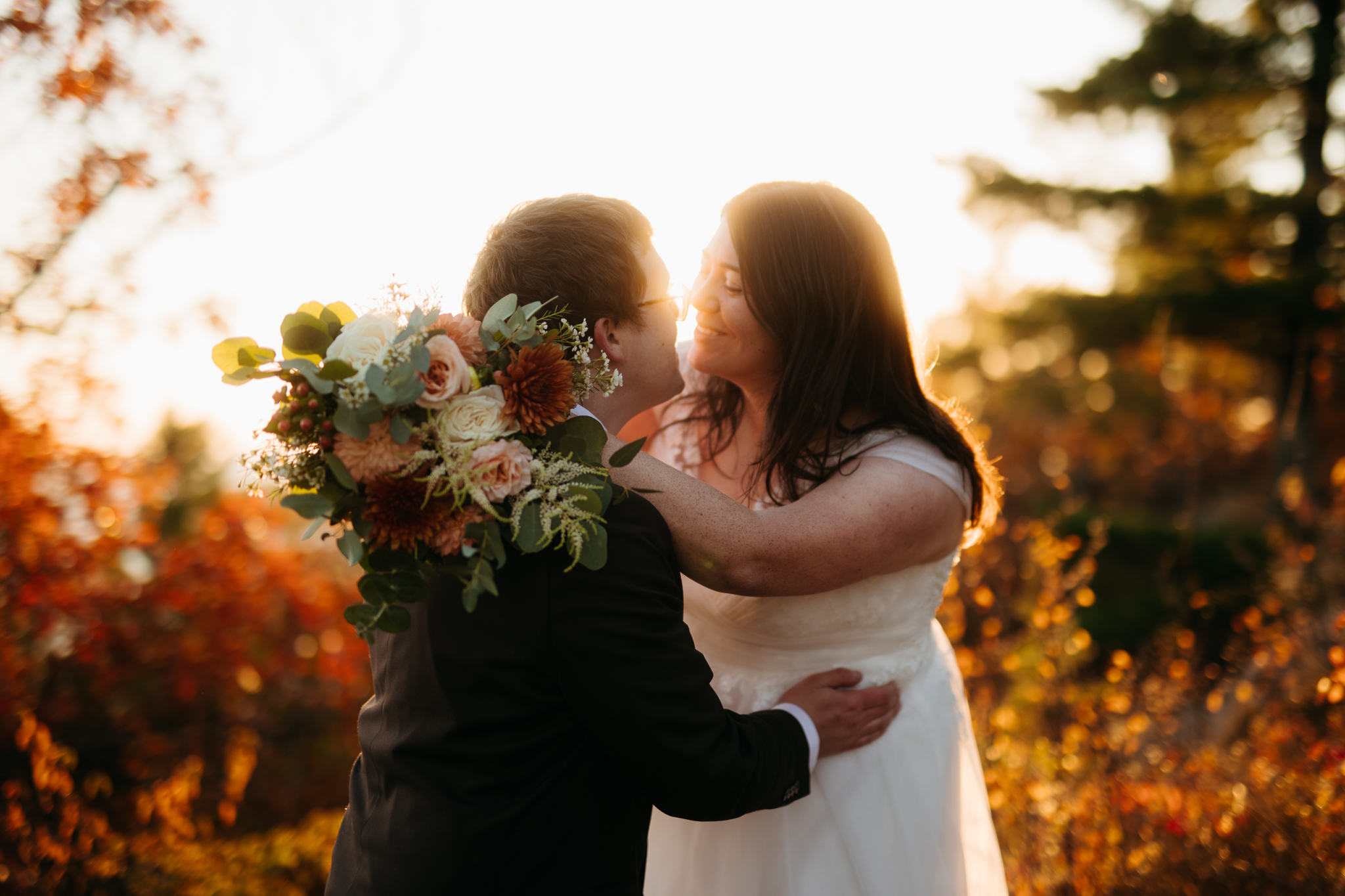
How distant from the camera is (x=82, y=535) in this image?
4.70m

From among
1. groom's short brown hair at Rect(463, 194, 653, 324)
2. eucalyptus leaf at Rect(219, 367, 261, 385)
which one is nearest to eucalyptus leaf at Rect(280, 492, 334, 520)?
eucalyptus leaf at Rect(219, 367, 261, 385)

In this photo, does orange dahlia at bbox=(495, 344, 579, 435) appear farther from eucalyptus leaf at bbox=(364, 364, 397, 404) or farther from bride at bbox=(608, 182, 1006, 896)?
bride at bbox=(608, 182, 1006, 896)

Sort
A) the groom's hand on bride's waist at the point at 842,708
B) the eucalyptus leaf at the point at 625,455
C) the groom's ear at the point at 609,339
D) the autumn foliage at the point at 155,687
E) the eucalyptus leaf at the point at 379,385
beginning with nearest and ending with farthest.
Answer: the eucalyptus leaf at the point at 379,385 < the eucalyptus leaf at the point at 625,455 < the groom's ear at the point at 609,339 < the groom's hand on bride's waist at the point at 842,708 < the autumn foliage at the point at 155,687

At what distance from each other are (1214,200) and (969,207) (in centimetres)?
293

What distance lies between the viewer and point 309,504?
1519mm

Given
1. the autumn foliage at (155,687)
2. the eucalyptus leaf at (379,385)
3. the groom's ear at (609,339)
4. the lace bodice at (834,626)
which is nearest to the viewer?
the eucalyptus leaf at (379,385)

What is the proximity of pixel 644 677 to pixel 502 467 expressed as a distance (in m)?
0.51

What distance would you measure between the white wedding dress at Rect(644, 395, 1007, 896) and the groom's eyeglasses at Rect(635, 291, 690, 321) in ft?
2.12

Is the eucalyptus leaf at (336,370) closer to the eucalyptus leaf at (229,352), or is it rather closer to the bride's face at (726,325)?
the eucalyptus leaf at (229,352)

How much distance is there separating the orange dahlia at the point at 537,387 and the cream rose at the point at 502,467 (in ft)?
0.20

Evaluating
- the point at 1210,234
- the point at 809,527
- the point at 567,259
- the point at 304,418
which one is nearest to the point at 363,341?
the point at 304,418

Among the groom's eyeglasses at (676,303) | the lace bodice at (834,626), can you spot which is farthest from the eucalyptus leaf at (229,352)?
the lace bodice at (834,626)

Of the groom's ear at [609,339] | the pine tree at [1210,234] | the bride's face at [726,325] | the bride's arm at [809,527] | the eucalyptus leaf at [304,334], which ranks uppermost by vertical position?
the eucalyptus leaf at [304,334]

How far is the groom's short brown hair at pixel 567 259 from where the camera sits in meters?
2.02
